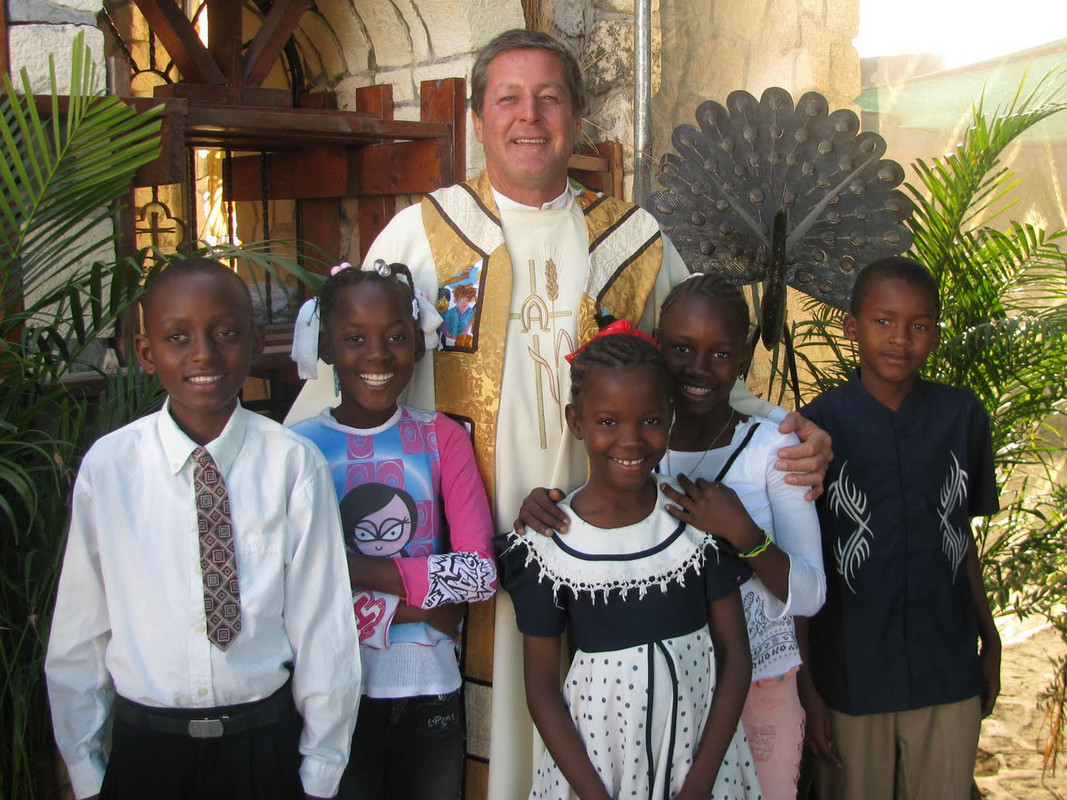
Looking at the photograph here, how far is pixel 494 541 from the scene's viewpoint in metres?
2.19

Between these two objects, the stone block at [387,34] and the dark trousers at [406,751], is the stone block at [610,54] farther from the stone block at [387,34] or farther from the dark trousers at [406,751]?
the dark trousers at [406,751]

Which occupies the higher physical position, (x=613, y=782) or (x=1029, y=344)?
(x=1029, y=344)

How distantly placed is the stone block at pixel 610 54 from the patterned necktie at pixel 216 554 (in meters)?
3.04

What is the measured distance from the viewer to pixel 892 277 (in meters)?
2.35

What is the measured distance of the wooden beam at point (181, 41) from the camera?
11.5 ft

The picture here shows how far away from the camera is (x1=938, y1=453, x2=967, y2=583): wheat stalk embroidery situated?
2346mm

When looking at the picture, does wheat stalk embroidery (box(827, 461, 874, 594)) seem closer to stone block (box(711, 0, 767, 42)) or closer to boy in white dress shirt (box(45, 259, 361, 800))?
boy in white dress shirt (box(45, 259, 361, 800))

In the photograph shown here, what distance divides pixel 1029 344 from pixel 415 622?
7.36ft

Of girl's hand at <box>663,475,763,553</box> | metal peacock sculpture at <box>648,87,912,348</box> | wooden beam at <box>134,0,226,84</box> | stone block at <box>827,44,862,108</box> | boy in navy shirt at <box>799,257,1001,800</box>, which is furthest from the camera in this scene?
stone block at <box>827,44,862,108</box>

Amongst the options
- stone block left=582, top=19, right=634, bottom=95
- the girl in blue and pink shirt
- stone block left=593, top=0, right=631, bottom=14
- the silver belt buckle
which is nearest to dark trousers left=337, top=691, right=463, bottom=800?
the girl in blue and pink shirt

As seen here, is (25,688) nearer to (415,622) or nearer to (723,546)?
(415,622)

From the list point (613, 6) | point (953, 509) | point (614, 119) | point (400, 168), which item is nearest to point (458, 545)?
point (953, 509)

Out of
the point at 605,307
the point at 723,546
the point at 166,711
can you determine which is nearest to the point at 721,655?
the point at 723,546

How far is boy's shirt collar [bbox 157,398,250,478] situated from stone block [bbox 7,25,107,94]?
114 centimetres
